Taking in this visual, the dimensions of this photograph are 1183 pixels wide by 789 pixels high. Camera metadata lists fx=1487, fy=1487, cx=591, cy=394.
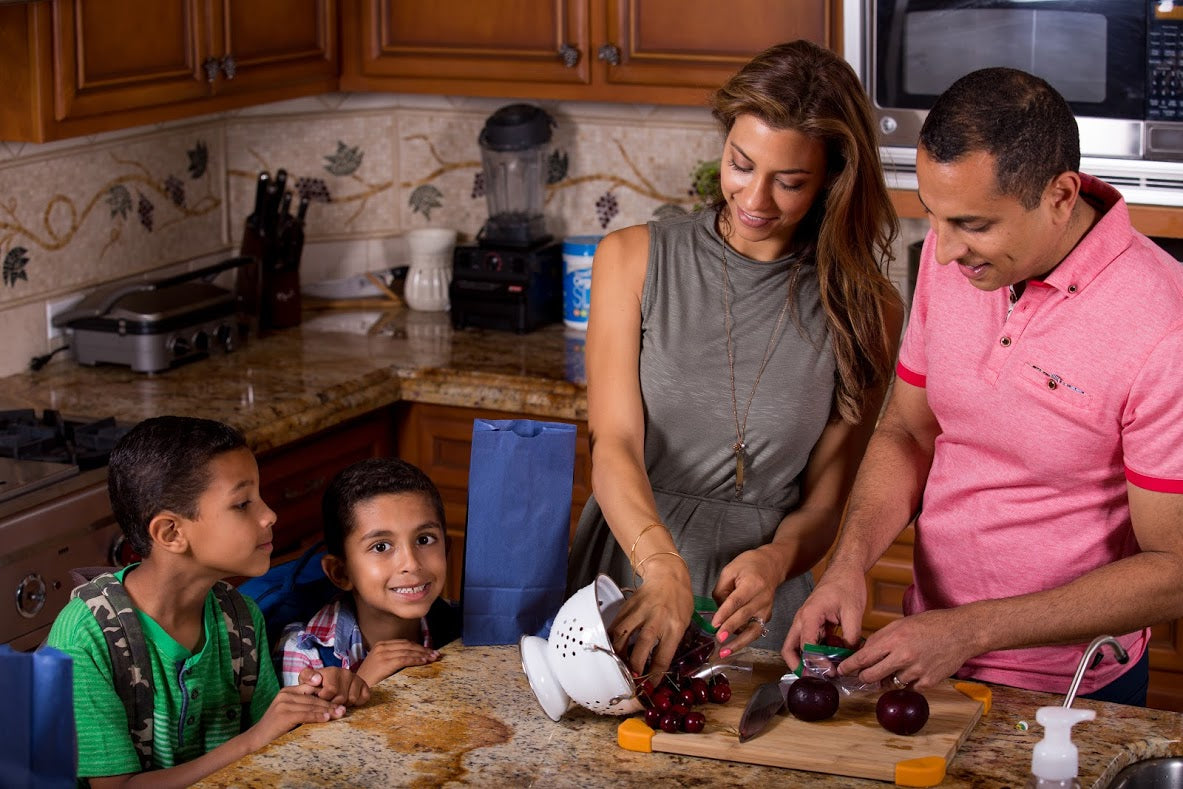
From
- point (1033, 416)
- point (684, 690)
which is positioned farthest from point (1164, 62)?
point (684, 690)

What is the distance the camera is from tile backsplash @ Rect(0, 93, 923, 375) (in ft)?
10.2

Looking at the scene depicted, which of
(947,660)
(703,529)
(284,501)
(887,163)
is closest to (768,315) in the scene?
(703,529)

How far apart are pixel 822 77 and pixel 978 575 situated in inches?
24.7

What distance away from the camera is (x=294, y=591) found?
1981 millimetres

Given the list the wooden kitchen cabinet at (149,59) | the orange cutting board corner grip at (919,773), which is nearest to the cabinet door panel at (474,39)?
the wooden kitchen cabinet at (149,59)

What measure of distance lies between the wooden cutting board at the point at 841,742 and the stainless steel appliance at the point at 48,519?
4.20 feet

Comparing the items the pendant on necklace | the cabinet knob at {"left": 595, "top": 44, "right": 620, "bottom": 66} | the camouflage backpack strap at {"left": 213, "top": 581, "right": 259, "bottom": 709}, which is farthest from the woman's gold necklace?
the cabinet knob at {"left": 595, "top": 44, "right": 620, "bottom": 66}

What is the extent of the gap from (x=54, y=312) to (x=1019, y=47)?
1984 millimetres

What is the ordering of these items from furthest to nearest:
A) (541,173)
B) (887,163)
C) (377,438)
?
(541,173), (377,438), (887,163)

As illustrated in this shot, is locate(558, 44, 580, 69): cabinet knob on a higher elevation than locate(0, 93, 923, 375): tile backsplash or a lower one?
higher

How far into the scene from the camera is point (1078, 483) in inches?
64.5

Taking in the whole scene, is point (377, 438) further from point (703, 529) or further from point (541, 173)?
point (703, 529)

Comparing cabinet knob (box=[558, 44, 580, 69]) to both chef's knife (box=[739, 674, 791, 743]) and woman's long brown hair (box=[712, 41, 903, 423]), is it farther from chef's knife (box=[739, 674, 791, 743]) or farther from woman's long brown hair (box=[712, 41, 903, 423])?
chef's knife (box=[739, 674, 791, 743])

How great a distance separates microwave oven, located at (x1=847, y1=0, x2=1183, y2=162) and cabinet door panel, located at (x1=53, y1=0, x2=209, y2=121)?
1293mm
